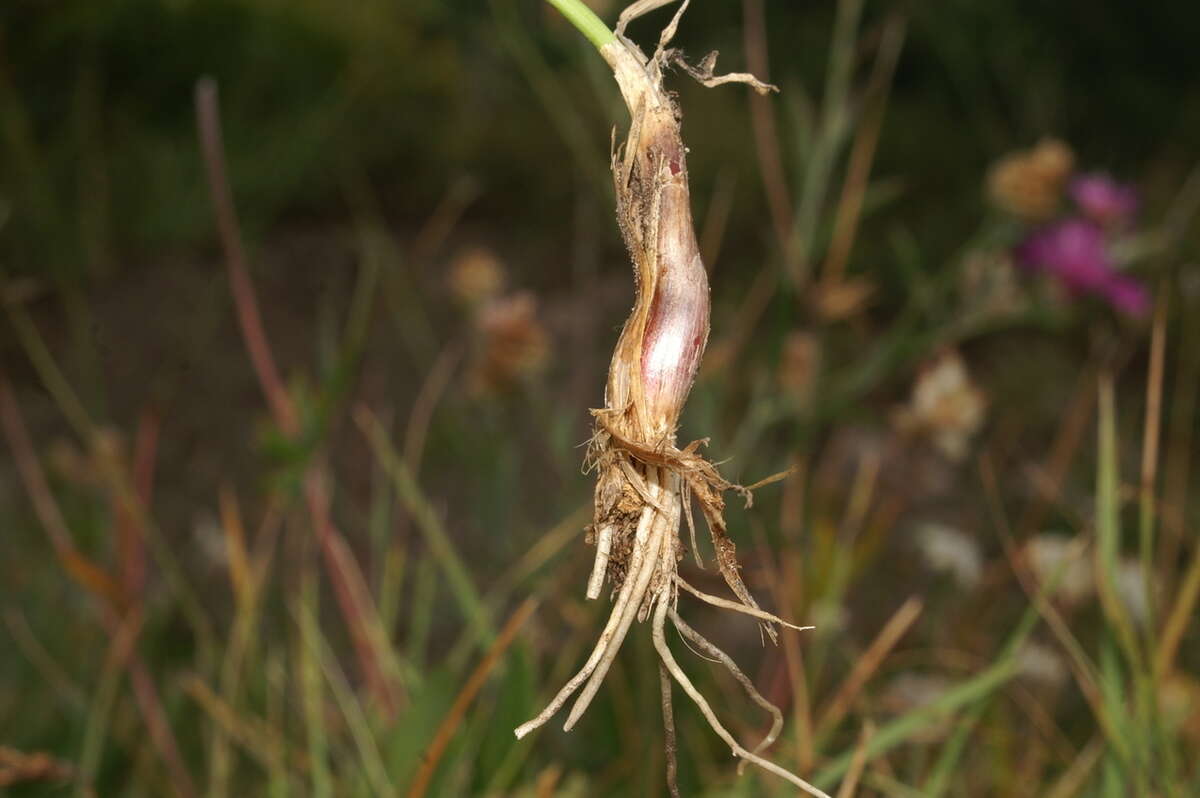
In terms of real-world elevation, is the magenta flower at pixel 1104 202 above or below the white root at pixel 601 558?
below

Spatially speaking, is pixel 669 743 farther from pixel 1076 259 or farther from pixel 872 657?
pixel 1076 259

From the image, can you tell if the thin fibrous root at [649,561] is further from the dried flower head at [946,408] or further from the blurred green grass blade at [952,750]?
the dried flower head at [946,408]

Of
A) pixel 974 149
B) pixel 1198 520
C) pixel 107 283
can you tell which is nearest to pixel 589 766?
pixel 1198 520

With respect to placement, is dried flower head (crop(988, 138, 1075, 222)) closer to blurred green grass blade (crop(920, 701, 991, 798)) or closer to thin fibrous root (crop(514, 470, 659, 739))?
blurred green grass blade (crop(920, 701, 991, 798))

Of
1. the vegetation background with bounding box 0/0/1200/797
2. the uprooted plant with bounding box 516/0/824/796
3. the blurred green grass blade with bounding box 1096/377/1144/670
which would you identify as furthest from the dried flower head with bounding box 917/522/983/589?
the uprooted plant with bounding box 516/0/824/796

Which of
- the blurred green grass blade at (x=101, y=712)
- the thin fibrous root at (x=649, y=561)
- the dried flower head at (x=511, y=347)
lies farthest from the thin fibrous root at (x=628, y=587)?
the dried flower head at (x=511, y=347)
